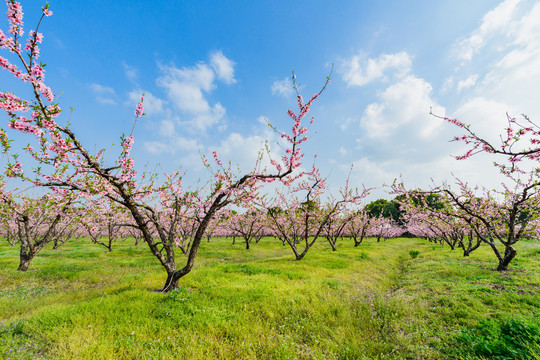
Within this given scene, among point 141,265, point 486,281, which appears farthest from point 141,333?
point 486,281

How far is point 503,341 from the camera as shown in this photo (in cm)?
489

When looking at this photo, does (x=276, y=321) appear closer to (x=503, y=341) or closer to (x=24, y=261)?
(x=503, y=341)

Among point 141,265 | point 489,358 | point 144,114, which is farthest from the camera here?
point 141,265

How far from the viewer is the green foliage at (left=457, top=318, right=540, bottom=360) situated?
4412 millimetres

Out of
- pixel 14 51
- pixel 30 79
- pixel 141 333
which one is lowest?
pixel 141 333

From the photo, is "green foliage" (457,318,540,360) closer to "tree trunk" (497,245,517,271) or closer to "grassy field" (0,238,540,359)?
"grassy field" (0,238,540,359)

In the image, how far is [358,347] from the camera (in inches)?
228

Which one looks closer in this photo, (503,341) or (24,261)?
(503,341)

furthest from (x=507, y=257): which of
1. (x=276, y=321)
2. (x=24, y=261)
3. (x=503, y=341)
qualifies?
(x=24, y=261)

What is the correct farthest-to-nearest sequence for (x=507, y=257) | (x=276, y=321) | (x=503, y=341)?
(x=507, y=257), (x=276, y=321), (x=503, y=341)

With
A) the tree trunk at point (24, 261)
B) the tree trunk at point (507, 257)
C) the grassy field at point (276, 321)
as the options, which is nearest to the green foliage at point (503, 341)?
the grassy field at point (276, 321)

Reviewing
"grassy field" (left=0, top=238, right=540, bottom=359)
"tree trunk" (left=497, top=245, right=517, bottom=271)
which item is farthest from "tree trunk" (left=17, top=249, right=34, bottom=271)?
"tree trunk" (left=497, top=245, right=517, bottom=271)

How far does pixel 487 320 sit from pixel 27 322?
13.9 meters

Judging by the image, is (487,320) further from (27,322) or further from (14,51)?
(14,51)
